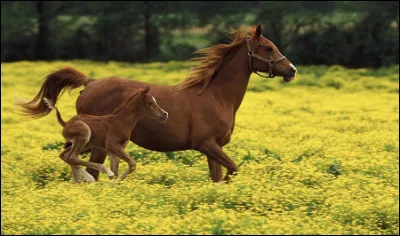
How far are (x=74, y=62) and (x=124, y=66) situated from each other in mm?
2705

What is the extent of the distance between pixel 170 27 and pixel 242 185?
1257 inches

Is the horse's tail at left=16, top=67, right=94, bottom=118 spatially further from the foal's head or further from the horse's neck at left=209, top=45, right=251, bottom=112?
the horse's neck at left=209, top=45, right=251, bottom=112

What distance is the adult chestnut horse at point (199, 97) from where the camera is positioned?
44.6ft

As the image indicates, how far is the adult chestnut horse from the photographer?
44.6 ft

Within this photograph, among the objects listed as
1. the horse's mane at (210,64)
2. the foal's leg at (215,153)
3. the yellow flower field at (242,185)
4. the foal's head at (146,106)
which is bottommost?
the yellow flower field at (242,185)

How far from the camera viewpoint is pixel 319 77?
36.2m

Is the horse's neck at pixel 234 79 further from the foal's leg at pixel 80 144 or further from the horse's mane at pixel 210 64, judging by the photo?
the foal's leg at pixel 80 144

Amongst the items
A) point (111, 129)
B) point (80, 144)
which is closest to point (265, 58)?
point (111, 129)

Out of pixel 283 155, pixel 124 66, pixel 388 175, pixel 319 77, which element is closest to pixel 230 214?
pixel 388 175

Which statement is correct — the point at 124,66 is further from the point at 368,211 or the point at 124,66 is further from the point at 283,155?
the point at 368,211

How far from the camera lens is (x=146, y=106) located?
1316cm

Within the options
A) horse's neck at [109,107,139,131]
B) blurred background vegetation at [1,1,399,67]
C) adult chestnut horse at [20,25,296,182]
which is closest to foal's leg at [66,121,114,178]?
horse's neck at [109,107,139,131]

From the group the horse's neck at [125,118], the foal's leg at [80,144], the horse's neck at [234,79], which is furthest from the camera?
the horse's neck at [234,79]

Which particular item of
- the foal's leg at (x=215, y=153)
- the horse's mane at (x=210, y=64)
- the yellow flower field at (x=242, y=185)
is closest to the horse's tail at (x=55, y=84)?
the yellow flower field at (x=242, y=185)
